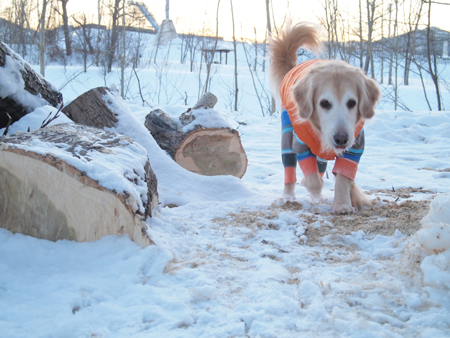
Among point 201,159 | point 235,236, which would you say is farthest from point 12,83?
point 235,236

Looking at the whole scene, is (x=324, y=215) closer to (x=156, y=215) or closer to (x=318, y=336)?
(x=156, y=215)

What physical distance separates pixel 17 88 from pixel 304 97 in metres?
1.97

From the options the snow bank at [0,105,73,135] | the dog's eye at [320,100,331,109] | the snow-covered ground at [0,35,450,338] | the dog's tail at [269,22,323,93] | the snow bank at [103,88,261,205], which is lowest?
the snow-covered ground at [0,35,450,338]

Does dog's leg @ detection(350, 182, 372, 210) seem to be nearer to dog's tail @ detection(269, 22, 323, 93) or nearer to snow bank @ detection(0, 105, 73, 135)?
dog's tail @ detection(269, 22, 323, 93)

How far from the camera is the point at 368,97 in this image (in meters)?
2.41

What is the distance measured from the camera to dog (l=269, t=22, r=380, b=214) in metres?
2.30

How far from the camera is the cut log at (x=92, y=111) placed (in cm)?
287

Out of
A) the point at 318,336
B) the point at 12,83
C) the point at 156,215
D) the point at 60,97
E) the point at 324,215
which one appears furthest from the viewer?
the point at 60,97

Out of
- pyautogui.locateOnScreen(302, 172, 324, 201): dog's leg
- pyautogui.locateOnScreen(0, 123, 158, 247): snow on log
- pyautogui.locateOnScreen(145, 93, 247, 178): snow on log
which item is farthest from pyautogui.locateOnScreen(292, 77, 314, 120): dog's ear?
pyautogui.locateOnScreen(0, 123, 158, 247): snow on log

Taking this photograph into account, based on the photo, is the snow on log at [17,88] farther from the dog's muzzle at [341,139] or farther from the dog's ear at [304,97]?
the dog's muzzle at [341,139]

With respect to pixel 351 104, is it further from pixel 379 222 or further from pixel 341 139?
pixel 379 222

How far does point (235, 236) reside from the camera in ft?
6.09

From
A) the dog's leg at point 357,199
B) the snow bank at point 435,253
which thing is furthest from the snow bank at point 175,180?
the snow bank at point 435,253

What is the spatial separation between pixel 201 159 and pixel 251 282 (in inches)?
86.7
